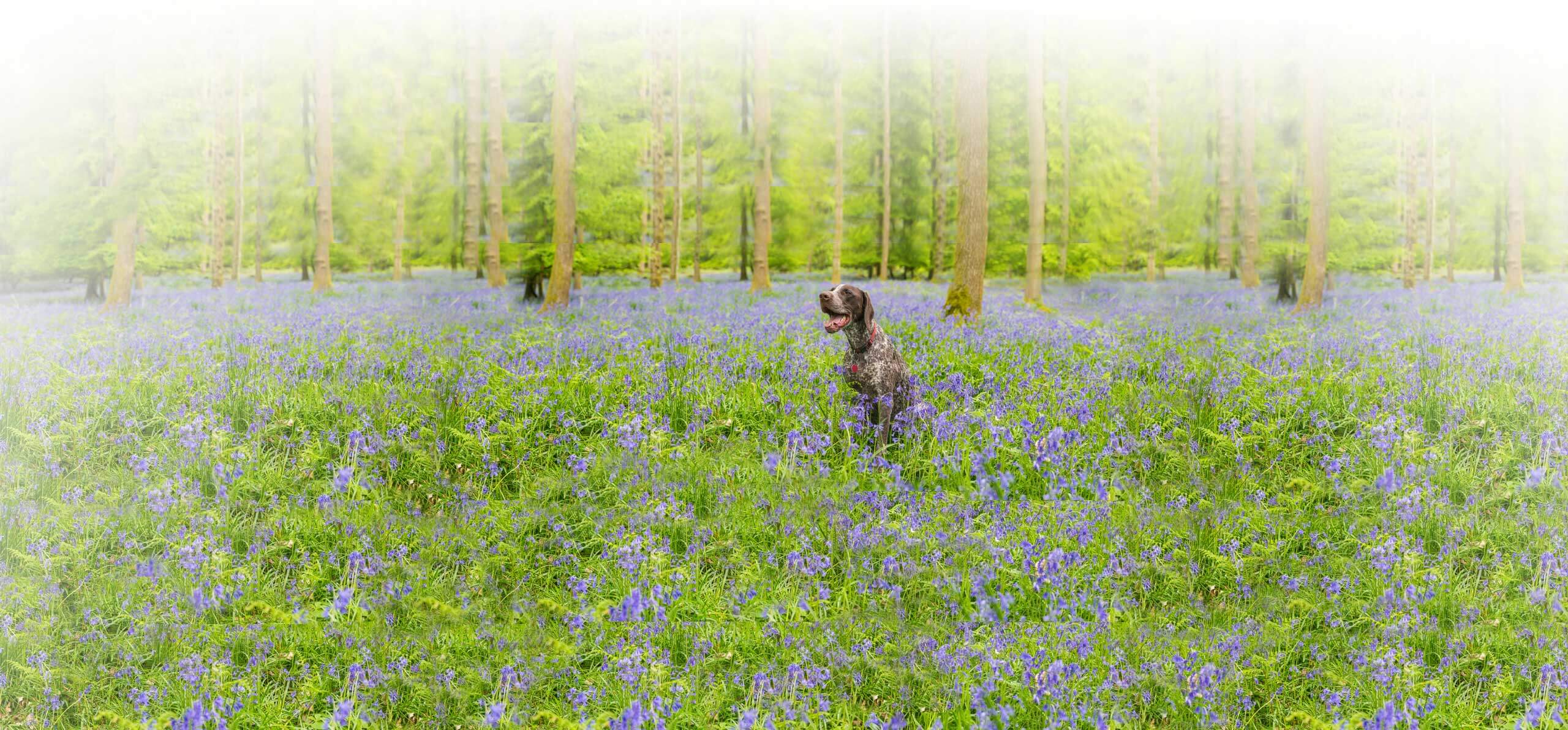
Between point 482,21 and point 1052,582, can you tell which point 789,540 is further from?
point 482,21

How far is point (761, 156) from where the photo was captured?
14.5 m

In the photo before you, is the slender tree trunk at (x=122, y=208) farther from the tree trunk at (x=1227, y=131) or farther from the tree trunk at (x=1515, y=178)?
the tree trunk at (x=1515, y=178)

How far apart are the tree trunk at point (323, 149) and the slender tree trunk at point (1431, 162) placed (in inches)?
477

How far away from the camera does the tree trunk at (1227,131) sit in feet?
27.5

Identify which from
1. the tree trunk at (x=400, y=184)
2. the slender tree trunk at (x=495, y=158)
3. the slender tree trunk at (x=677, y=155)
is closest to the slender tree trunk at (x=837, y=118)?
the slender tree trunk at (x=677, y=155)

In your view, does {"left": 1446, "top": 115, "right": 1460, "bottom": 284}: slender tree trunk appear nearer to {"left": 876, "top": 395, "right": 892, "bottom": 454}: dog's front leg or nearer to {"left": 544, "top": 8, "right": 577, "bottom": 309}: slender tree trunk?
{"left": 876, "top": 395, "right": 892, "bottom": 454}: dog's front leg

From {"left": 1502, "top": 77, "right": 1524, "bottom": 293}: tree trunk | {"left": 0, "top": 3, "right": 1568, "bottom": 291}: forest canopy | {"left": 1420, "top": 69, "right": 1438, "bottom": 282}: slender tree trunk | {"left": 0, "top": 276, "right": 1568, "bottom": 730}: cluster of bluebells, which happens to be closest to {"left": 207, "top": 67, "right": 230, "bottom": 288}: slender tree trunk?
{"left": 0, "top": 3, "right": 1568, "bottom": 291}: forest canopy

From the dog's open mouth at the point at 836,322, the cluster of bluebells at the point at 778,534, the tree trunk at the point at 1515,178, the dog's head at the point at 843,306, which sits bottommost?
the cluster of bluebells at the point at 778,534

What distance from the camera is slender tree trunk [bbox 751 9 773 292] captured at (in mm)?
13672

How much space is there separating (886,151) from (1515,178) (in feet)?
49.9

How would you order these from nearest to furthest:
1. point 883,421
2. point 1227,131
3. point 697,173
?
point 883,421 < point 1227,131 < point 697,173

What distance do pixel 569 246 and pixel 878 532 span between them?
761 centimetres

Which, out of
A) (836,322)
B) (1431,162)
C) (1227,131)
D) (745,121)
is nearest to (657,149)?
(745,121)

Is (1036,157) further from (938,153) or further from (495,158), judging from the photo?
(938,153)
